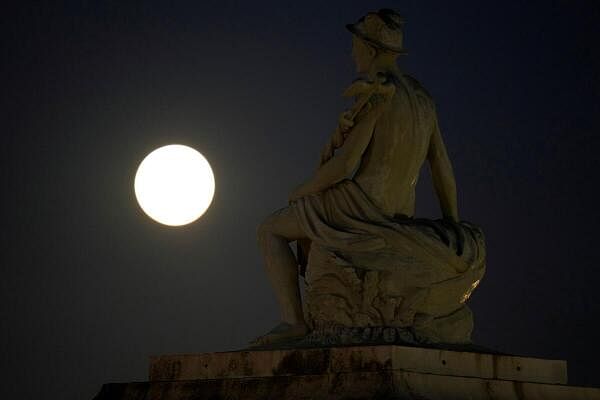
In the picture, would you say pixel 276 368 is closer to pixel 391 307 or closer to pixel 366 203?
pixel 391 307

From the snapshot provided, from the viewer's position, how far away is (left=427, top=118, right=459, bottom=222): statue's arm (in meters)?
7.88

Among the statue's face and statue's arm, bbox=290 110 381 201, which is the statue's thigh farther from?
the statue's face

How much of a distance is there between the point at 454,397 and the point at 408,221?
4.85 ft

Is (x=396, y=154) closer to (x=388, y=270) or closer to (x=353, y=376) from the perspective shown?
(x=388, y=270)

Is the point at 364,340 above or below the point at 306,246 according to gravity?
below

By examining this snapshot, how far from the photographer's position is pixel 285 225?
7598 millimetres

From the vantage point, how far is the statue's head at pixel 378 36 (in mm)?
7590

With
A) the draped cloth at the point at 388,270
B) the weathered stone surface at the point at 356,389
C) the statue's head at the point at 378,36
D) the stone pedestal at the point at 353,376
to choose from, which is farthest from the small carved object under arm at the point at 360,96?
the weathered stone surface at the point at 356,389

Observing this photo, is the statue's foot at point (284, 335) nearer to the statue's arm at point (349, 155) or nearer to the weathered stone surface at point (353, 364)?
the weathered stone surface at point (353, 364)

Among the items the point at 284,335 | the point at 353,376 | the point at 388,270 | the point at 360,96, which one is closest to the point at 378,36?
the point at 360,96

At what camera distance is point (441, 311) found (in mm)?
7234

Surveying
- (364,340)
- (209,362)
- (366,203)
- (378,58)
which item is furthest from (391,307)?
(378,58)

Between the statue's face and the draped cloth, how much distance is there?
969 millimetres

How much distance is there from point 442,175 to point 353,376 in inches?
90.7
